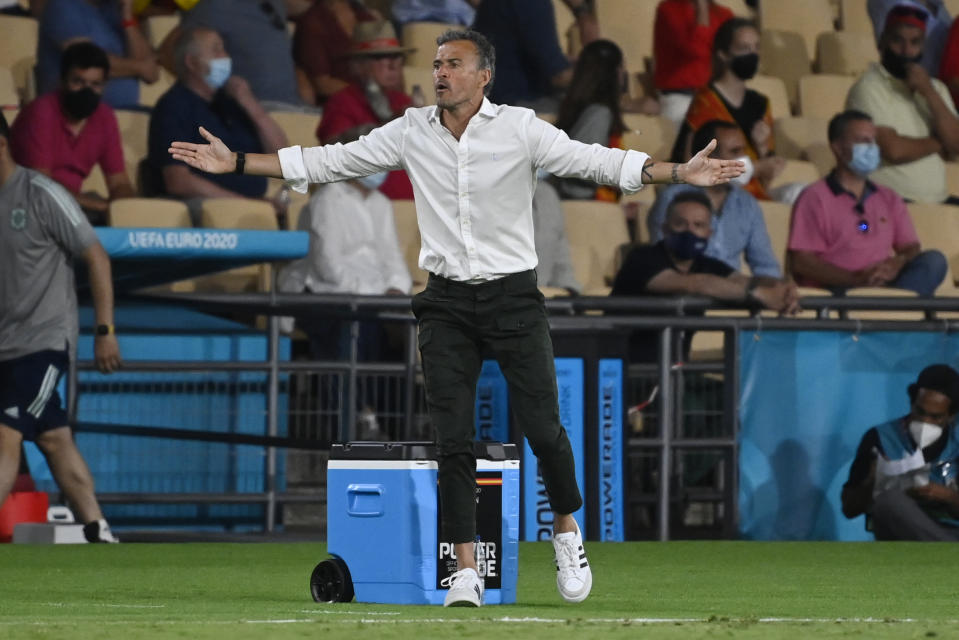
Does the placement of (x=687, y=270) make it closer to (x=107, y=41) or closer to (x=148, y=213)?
(x=148, y=213)

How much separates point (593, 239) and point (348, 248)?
1835mm

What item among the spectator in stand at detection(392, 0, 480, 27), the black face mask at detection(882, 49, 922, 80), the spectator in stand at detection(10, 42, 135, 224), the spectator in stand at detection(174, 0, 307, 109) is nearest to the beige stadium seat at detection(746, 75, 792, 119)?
the black face mask at detection(882, 49, 922, 80)

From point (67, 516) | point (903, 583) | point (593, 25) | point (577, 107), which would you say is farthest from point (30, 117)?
point (903, 583)

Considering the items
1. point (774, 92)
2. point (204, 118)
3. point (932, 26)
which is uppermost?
point (932, 26)

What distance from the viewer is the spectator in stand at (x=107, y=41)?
11828mm

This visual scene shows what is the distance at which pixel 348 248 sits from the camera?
1111 cm

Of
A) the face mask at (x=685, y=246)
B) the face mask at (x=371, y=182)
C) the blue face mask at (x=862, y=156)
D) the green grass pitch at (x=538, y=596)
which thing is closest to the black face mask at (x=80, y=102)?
the face mask at (x=371, y=182)

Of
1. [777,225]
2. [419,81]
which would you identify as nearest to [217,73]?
[419,81]

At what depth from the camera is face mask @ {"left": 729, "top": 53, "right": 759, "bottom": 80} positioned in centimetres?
1355

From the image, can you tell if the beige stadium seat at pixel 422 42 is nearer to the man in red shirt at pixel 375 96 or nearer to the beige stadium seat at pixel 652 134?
the man in red shirt at pixel 375 96

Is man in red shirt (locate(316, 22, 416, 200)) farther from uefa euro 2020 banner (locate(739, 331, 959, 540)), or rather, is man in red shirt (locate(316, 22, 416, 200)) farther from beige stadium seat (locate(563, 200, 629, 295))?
uefa euro 2020 banner (locate(739, 331, 959, 540))

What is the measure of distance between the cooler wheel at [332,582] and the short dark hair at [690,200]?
227 inches

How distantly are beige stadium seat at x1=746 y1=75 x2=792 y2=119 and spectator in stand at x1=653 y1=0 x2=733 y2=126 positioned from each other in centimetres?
60

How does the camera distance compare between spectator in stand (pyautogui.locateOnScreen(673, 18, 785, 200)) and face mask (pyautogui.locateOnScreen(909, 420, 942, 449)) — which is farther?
spectator in stand (pyautogui.locateOnScreen(673, 18, 785, 200))
